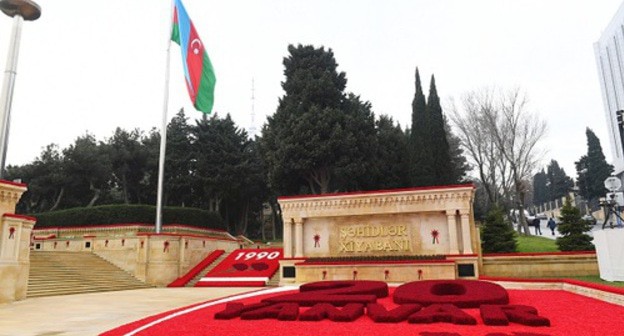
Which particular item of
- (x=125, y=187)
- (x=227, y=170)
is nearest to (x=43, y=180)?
(x=125, y=187)

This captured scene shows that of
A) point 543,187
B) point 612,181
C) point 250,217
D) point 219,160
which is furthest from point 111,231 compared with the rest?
point 543,187

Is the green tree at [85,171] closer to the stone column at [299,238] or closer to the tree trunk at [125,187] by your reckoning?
the tree trunk at [125,187]

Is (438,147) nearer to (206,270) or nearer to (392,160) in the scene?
(392,160)

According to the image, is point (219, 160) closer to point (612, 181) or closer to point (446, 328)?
point (612, 181)

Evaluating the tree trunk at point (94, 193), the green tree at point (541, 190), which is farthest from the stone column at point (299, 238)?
the green tree at point (541, 190)

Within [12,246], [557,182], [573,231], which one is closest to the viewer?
[12,246]

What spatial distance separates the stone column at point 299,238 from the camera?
63.3 feet

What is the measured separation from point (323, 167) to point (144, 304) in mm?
19802

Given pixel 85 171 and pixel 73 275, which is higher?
pixel 85 171

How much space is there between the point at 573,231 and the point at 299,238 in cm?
1259

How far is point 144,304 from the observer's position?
483 inches

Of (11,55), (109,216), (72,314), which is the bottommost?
(72,314)

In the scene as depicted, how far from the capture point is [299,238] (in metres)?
19.4

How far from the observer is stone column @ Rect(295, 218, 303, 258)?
19.3 metres
